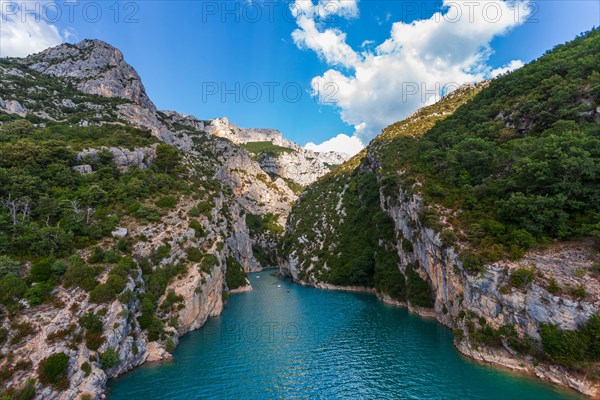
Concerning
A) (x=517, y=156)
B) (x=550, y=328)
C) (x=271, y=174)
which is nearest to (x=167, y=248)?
(x=550, y=328)

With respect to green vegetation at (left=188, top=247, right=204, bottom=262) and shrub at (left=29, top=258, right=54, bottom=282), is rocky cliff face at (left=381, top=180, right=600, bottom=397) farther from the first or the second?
shrub at (left=29, top=258, right=54, bottom=282)

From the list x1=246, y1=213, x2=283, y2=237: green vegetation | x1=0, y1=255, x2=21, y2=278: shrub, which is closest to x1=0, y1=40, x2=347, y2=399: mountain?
x1=0, y1=255, x2=21, y2=278: shrub

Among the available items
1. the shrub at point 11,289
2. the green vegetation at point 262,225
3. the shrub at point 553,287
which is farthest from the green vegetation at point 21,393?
the green vegetation at point 262,225

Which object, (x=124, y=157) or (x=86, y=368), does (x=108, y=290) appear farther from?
(x=124, y=157)

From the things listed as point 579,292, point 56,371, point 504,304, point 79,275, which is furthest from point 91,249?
point 579,292

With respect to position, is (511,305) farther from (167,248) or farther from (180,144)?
(180,144)

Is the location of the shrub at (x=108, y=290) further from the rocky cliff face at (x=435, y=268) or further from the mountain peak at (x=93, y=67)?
the mountain peak at (x=93, y=67)
